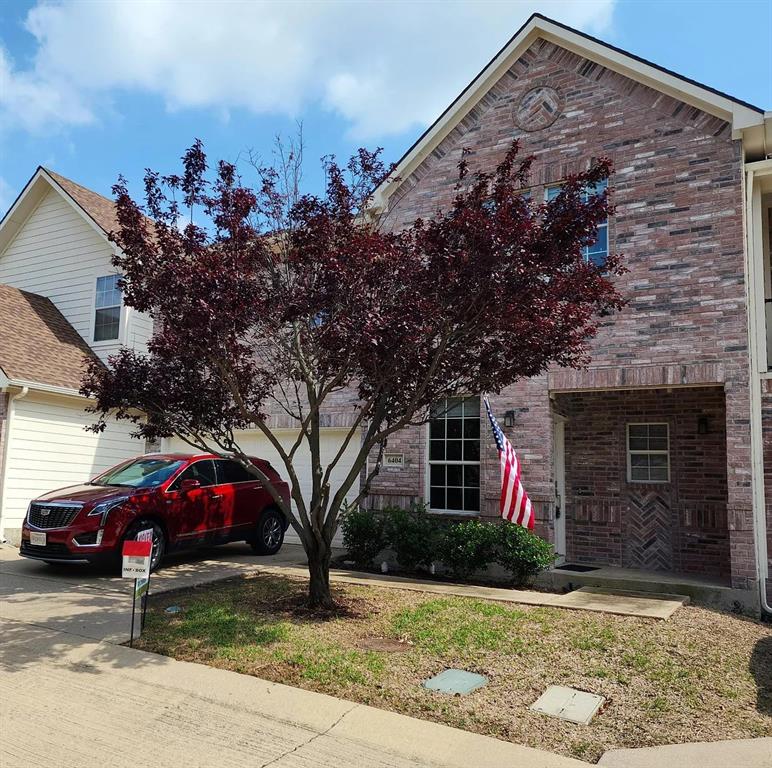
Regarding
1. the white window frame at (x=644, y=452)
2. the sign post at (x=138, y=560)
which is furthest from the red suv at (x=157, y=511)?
the white window frame at (x=644, y=452)

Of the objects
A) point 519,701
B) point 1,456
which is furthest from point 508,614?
point 1,456

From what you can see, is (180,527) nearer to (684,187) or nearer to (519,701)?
(519,701)

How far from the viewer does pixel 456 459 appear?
1114 cm

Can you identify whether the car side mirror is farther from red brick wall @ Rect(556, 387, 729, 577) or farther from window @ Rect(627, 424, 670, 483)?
window @ Rect(627, 424, 670, 483)

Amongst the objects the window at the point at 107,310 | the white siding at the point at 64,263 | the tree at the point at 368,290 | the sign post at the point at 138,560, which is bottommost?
the sign post at the point at 138,560

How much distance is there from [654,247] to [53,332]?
1248 centimetres

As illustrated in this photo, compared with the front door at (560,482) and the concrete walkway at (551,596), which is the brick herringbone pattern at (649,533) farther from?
the concrete walkway at (551,596)

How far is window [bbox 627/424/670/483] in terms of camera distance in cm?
1084

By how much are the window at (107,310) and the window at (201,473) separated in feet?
20.4

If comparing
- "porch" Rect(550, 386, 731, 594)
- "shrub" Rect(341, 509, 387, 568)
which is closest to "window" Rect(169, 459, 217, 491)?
"shrub" Rect(341, 509, 387, 568)

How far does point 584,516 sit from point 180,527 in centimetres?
640

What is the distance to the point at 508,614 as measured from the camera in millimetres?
7270

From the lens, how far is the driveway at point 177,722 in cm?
395

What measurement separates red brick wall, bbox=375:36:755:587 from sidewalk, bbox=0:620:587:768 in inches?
237
